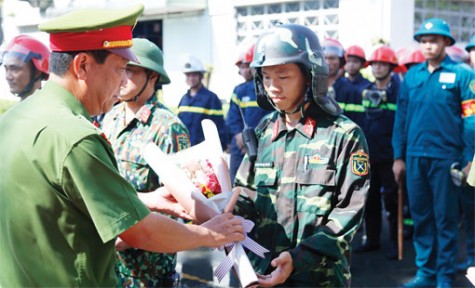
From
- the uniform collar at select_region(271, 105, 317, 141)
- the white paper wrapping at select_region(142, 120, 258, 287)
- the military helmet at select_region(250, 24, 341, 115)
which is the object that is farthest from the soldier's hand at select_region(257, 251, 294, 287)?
the military helmet at select_region(250, 24, 341, 115)

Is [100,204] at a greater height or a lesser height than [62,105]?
lesser

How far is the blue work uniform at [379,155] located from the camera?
24.7 feet

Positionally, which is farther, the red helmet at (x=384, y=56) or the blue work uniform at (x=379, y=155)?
the red helmet at (x=384, y=56)

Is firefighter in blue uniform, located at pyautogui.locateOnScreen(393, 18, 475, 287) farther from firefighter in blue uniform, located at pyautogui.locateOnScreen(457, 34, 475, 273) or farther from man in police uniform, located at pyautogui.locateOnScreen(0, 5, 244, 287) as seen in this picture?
man in police uniform, located at pyautogui.locateOnScreen(0, 5, 244, 287)

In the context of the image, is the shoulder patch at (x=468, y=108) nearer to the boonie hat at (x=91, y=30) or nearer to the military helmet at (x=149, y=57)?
the military helmet at (x=149, y=57)

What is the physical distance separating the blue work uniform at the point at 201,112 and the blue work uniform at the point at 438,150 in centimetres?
351

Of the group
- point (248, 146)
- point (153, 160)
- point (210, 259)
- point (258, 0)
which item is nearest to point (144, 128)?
point (248, 146)

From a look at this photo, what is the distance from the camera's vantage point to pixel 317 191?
3148mm

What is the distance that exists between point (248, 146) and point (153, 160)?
0.68m

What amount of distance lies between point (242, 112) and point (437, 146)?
291 centimetres

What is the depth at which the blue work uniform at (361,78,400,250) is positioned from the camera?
→ 752cm

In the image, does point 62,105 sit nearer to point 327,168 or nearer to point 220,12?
point 327,168

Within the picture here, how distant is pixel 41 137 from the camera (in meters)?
2.19

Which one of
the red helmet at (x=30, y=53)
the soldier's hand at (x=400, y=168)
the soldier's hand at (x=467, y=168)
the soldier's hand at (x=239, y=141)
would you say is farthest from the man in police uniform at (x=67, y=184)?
the soldier's hand at (x=239, y=141)
